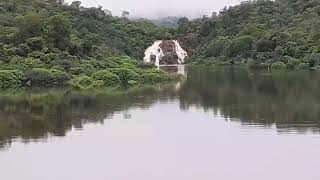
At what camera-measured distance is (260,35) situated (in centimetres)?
5938

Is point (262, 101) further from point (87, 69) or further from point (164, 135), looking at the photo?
point (87, 69)

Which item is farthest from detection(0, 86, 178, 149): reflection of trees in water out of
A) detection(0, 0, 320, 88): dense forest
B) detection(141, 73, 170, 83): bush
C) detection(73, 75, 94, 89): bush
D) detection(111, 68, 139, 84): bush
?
detection(141, 73, 170, 83): bush

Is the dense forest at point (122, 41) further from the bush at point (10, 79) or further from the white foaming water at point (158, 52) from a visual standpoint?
the white foaming water at point (158, 52)

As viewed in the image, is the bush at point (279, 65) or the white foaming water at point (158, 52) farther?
the white foaming water at point (158, 52)

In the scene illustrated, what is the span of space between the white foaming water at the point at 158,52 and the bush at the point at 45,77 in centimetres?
3170

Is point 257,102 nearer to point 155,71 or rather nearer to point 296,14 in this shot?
point 155,71

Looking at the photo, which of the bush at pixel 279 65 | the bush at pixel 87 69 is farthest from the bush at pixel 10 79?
the bush at pixel 279 65

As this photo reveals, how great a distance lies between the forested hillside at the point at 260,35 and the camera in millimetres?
53475

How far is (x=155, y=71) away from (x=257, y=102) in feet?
47.9

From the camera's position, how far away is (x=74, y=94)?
27234 millimetres

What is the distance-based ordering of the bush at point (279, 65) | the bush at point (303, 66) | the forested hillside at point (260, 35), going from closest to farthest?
the bush at point (303, 66) < the bush at point (279, 65) < the forested hillside at point (260, 35)

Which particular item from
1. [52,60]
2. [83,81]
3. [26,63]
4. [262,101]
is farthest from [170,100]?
[52,60]

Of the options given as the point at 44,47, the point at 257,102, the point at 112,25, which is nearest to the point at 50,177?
the point at 257,102

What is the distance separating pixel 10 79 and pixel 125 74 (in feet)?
21.6
